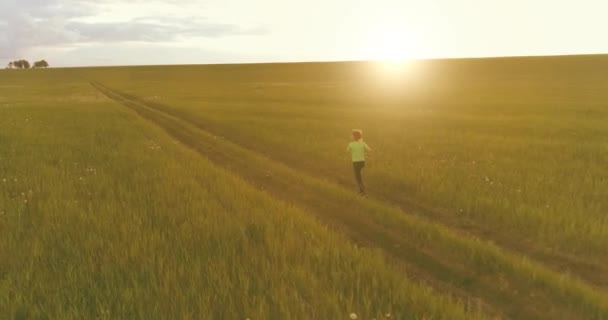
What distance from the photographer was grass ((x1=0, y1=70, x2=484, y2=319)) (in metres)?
3.96

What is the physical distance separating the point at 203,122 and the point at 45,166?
563 inches

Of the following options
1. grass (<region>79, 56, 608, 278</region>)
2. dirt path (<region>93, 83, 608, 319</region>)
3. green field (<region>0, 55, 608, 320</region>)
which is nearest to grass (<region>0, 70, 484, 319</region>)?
green field (<region>0, 55, 608, 320</region>)

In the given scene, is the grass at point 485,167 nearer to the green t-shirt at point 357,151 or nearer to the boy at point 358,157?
the boy at point 358,157

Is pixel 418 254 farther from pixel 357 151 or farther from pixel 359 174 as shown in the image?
pixel 357 151

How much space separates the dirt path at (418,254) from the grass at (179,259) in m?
0.78

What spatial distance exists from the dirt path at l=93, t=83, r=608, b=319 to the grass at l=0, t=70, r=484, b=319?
2.55ft

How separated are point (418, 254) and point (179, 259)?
3.69 m

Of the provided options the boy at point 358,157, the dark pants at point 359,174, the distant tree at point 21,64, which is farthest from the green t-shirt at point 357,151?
the distant tree at point 21,64

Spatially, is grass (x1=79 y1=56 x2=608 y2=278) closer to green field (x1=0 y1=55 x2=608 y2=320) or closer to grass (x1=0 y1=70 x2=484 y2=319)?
green field (x1=0 y1=55 x2=608 y2=320)

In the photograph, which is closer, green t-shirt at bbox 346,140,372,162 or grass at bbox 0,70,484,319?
grass at bbox 0,70,484,319

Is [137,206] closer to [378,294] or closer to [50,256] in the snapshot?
[50,256]

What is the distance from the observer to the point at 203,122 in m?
24.7

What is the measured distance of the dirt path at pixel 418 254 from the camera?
4844 millimetres

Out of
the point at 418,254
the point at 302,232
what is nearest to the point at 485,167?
the point at 418,254
